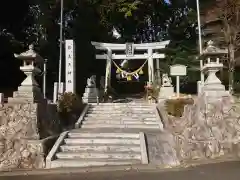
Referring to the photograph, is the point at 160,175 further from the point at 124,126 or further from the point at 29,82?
the point at 29,82

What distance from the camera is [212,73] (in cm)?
1273

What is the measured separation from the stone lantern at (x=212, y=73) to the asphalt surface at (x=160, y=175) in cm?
354

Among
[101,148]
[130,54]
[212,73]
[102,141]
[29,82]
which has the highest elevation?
[130,54]

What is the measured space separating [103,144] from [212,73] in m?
4.89

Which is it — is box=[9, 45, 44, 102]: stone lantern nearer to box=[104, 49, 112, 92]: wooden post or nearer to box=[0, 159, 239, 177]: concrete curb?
box=[0, 159, 239, 177]: concrete curb

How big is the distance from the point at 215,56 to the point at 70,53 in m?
8.11

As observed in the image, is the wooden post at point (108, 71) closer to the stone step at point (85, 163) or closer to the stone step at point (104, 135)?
the stone step at point (104, 135)

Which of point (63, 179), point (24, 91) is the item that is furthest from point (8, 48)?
point (63, 179)

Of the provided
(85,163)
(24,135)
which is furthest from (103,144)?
(24,135)

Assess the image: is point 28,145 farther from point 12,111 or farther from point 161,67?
point 161,67

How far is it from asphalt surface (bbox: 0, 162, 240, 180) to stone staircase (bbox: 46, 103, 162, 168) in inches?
37.0

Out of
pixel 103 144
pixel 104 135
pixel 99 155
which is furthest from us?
pixel 104 135

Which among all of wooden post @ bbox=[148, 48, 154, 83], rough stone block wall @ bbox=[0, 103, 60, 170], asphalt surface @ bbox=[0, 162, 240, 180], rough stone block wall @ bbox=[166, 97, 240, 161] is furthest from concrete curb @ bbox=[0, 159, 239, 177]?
wooden post @ bbox=[148, 48, 154, 83]

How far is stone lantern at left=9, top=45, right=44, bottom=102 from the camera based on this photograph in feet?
37.8
